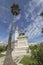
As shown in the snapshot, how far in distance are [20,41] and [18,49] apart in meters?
2.97

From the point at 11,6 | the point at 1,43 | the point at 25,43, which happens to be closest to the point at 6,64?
the point at 11,6

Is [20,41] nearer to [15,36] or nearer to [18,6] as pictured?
[15,36]

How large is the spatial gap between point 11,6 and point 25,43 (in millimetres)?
22798

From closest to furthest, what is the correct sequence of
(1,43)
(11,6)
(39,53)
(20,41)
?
(39,53) → (11,6) → (20,41) → (1,43)

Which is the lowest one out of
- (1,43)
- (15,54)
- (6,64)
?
(6,64)

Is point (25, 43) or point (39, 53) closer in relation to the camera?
point (39, 53)

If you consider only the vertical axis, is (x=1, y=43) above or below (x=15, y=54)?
above

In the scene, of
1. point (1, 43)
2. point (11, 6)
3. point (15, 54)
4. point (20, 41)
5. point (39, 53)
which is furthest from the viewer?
point (1, 43)

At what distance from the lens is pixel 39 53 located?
19.8 m

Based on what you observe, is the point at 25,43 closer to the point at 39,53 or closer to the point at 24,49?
the point at 24,49

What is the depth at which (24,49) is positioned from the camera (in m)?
45.1

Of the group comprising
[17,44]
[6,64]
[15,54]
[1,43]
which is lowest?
[6,64]

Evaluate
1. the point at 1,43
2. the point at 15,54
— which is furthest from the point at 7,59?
the point at 1,43

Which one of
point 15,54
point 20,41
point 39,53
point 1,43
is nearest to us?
point 39,53
